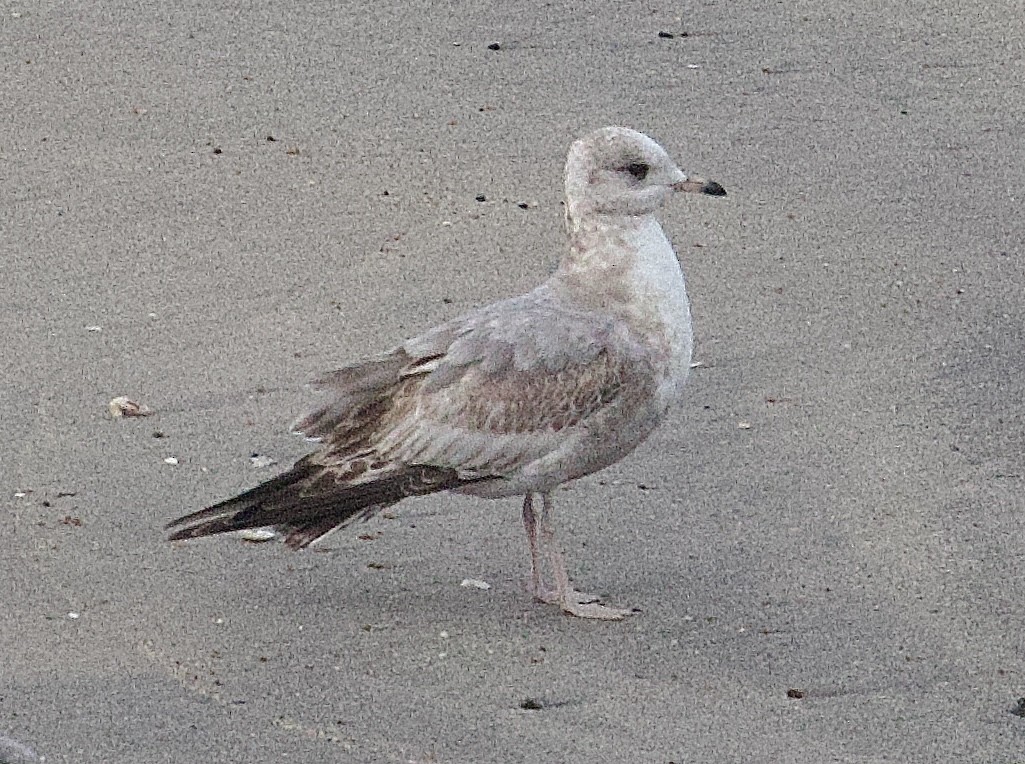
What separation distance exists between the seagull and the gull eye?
1 cm

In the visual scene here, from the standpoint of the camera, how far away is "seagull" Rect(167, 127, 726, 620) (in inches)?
233

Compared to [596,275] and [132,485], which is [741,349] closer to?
[596,275]

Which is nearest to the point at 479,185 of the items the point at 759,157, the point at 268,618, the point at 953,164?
the point at 759,157

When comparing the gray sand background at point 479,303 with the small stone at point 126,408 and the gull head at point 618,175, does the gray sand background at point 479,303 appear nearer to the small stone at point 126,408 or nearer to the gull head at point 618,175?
the small stone at point 126,408

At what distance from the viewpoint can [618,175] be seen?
6.20m

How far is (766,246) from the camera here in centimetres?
823

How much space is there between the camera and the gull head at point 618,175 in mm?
6172

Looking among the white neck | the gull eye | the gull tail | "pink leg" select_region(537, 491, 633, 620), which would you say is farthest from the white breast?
the gull tail

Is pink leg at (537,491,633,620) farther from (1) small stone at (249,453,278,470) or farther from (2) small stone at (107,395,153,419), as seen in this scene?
(2) small stone at (107,395,153,419)

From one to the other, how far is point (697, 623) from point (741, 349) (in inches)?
70.6

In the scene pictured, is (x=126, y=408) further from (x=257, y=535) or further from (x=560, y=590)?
(x=560, y=590)

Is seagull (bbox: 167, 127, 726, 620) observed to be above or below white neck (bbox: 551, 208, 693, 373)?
below

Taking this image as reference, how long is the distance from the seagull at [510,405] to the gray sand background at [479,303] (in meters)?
0.31

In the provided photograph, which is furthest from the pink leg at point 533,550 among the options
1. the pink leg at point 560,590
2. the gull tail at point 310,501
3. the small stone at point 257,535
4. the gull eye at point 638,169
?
the gull eye at point 638,169
